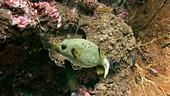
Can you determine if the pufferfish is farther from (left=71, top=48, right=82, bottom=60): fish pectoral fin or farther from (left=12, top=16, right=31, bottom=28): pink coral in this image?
(left=12, top=16, right=31, bottom=28): pink coral

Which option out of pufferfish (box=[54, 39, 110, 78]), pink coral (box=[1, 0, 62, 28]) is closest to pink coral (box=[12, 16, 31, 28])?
pink coral (box=[1, 0, 62, 28])

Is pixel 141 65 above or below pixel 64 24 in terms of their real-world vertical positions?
below

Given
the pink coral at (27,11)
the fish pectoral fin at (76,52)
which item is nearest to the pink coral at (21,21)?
the pink coral at (27,11)

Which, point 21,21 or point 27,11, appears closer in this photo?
point 21,21

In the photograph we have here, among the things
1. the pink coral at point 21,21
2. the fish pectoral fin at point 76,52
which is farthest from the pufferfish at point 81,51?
the pink coral at point 21,21

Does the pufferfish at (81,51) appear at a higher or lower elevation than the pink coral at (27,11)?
lower

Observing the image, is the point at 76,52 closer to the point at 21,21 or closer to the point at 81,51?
the point at 81,51

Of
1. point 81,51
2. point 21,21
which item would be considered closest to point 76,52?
point 81,51

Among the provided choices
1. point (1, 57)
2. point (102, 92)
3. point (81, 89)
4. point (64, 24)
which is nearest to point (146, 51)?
point (102, 92)

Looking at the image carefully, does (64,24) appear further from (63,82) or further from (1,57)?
(1,57)

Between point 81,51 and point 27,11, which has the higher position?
point 27,11

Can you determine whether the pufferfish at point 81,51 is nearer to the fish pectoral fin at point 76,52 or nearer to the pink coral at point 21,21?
the fish pectoral fin at point 76,52
